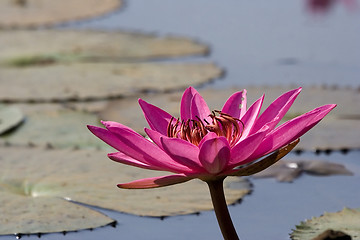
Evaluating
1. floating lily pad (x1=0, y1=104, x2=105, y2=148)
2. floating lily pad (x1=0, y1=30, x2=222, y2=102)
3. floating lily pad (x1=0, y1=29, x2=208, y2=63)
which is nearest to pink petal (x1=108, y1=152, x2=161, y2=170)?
floating lily pad (x1=0, y1=104, x2=105, y2=148)

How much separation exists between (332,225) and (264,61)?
1.61 metres

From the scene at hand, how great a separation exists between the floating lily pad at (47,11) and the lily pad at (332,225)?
2.50 metres

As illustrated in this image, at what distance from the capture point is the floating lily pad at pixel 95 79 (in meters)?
2.50

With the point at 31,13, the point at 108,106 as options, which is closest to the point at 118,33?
the point at 31,13

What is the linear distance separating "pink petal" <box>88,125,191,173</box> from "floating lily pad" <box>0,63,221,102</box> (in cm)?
142

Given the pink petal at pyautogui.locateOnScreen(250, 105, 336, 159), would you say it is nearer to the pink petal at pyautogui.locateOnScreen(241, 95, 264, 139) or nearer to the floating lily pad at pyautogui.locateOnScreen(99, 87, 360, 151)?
the pink petal at pyautogui.locateOnScreen(241, 95, 264, 139)

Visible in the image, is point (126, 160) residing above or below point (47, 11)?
above

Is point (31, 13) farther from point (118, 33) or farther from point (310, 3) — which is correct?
point (310, 3)

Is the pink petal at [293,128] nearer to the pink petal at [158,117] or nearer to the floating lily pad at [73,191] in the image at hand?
the pink petal at [158,117]

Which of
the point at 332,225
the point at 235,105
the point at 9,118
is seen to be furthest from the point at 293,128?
the point at 9,118

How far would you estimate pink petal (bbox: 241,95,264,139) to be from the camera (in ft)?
3.69

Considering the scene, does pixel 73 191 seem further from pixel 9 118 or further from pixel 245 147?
pixel 245 147

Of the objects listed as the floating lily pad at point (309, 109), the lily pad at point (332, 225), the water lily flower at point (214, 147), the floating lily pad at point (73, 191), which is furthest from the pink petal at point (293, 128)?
the floating lily pad at point (309, 109)

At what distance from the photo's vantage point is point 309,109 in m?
2.21
